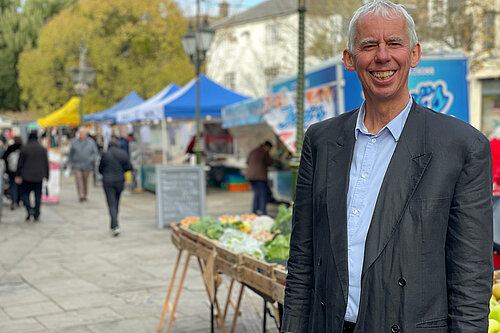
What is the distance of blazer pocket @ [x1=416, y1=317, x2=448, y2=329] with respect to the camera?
1.96 meters

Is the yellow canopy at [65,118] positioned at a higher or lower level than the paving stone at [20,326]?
higher

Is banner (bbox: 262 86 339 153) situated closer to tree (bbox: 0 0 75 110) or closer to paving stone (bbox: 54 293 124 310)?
paving stone (bbox: 54 293 124 310)

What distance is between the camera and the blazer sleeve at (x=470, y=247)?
1952 millimetres

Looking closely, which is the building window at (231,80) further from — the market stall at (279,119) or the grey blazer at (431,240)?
the grey blazer at (431,240)

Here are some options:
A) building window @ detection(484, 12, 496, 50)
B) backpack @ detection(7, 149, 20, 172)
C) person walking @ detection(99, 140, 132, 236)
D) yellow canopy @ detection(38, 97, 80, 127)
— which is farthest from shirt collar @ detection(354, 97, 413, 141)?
yellow canopy @ detection(38, 97, 80, 127)

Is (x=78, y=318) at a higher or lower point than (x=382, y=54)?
lower

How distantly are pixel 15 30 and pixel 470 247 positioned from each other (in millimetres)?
52964

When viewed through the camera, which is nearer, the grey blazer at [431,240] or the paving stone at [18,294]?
the grey blazer at [431,240]

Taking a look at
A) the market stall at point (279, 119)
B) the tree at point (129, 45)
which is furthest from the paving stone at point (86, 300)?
the tree at point (129, 45)

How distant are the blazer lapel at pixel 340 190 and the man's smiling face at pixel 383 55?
19cm

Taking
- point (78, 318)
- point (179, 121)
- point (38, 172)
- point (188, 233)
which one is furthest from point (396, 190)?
point (179, 121)

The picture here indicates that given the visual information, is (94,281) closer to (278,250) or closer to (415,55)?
(278,250)

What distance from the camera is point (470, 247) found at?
1957 millimetres

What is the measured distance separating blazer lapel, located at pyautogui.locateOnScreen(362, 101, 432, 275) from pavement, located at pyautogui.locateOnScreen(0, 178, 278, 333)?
417 cm
